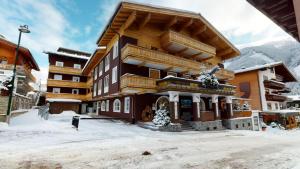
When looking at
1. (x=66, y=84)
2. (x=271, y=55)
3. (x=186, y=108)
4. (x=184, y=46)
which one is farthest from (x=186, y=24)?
(x=271, y=55)

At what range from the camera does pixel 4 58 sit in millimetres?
28172

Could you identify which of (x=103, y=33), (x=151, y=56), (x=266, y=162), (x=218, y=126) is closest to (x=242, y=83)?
(x=218, y=126)

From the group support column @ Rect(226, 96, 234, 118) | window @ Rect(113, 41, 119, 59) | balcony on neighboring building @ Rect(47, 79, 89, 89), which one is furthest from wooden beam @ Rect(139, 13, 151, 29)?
balcony on neighboring building @ Rect(47, 79, 89, 89)

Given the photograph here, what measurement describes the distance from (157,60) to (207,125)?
886 centimetres

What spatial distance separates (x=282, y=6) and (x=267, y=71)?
3859cm

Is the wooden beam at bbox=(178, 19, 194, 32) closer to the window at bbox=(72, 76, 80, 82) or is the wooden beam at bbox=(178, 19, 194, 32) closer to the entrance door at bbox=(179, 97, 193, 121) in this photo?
the entrance door at bbox=(179, 97, 193, 121)

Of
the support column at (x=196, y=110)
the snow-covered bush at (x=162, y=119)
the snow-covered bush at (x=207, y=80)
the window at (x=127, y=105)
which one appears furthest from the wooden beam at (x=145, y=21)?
the snow-covered bush at (x=162, y=119)

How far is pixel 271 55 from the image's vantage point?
10488cm

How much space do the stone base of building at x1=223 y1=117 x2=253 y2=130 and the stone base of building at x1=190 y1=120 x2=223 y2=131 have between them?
1663mm

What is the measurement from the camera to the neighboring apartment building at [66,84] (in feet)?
112

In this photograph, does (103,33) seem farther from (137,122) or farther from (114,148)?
(114,148)

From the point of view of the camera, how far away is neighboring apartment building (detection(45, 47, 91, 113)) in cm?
3425

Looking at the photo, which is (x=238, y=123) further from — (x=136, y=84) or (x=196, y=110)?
(x=136, y=84)

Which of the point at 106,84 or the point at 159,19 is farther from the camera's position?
the point at 106,84
